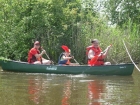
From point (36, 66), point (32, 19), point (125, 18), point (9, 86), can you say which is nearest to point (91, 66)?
point (36, 66)

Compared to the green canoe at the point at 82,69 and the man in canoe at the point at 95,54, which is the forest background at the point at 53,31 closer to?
the green canoe at the point at 82,69

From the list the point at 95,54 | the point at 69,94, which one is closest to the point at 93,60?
the point at 95,54

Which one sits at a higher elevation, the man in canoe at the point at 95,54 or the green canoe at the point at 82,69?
the man in canoe at the point at 95,54

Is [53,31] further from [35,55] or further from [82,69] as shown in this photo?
[82,69]

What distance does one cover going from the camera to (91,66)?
12914mm

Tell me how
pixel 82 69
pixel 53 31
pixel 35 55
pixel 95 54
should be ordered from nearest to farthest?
pixel 82 69, pixel 95 54, pixel 35 55, pixel 53 31

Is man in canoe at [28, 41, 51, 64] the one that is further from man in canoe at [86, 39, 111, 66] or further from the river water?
the river water

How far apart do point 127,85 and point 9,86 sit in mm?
3174

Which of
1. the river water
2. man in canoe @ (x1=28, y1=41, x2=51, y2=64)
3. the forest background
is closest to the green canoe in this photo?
man in canoe @ (x1=28, y1=41, x2=51, y2=64)

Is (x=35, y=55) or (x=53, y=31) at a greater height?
(x=53, y=31)

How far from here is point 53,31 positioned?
58.2ft

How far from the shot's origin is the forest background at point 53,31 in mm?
17047

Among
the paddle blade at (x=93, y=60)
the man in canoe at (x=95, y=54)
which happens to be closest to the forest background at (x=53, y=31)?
the man in canoe at (x=95, y=54)

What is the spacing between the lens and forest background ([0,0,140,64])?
55.9ft
